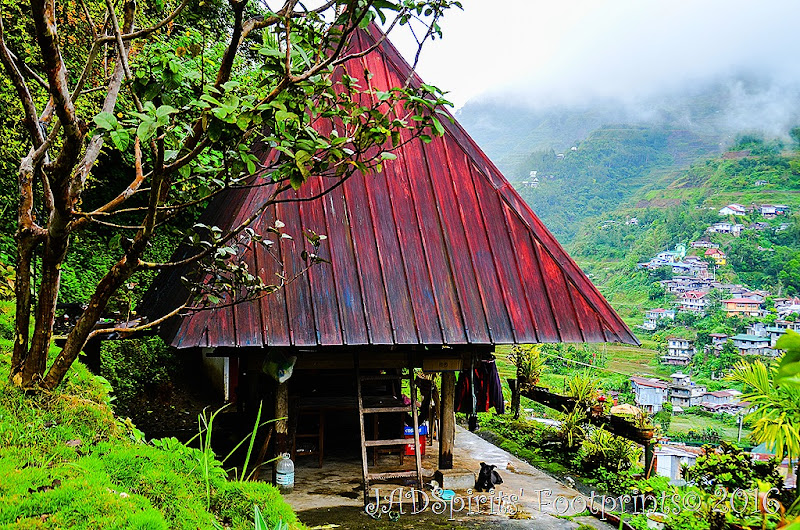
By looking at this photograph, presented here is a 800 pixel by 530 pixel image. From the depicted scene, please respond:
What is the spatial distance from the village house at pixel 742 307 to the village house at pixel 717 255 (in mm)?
7180

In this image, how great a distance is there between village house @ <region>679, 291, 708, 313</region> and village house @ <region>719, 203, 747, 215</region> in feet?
39.8

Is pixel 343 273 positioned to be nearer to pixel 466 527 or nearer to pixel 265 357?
pixel 265 357

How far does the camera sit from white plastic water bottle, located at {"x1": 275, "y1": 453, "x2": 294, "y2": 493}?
6188mm

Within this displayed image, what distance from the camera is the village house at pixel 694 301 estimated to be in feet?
106

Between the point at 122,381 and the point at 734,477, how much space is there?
8.83 metres

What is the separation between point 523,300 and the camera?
19.6ft

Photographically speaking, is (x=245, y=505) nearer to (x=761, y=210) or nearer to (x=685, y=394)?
(x=685, y=394)

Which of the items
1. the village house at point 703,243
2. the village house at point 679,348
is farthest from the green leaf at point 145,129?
the village house at point 703,243

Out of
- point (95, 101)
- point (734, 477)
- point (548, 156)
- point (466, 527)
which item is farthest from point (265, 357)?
point (548, 156)

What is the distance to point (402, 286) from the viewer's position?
5.77 m

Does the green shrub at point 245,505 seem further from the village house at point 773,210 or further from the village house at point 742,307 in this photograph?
the village house at point 773,210

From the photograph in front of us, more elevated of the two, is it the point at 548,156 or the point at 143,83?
the point at 548,156

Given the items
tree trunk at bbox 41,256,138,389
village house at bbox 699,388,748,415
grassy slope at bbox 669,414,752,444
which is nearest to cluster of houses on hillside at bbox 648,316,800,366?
village house at bbox 699,388,748,415

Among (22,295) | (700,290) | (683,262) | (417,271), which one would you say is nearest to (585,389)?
(417,271)
